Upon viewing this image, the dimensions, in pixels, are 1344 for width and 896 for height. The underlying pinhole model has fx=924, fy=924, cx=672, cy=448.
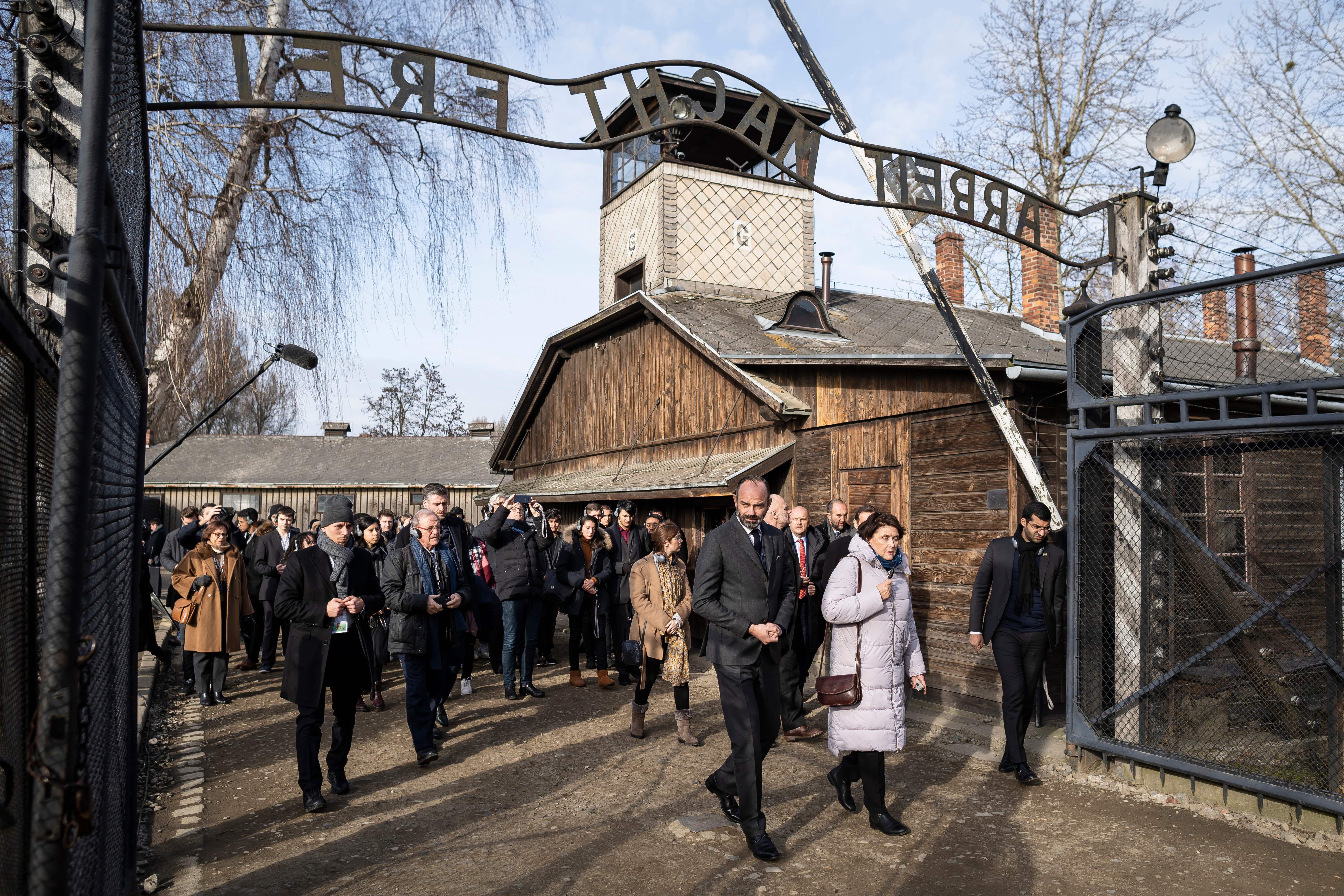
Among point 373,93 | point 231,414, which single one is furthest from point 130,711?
point 231,414

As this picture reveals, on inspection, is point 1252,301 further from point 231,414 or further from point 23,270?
point 231,414

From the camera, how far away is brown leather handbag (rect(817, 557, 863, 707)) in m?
5.63

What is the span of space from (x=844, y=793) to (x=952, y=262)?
61.2 ft

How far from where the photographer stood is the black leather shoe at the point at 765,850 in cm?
523

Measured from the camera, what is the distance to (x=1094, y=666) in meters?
7.05

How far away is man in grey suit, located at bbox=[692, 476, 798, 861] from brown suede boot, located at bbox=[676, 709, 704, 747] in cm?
192

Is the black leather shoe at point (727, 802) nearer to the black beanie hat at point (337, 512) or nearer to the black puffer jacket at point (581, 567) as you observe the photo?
the black beanie hat at point (337, 512)

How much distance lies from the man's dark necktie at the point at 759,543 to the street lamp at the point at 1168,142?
4647 millimetres

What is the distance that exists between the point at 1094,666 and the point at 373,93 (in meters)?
7.80

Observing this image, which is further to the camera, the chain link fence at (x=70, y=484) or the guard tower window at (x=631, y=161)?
the guard tower window at (x=631, y=161)

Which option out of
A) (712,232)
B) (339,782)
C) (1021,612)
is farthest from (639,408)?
(339,782)

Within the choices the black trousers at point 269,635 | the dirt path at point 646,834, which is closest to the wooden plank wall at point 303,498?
the black trousers at point 269,635

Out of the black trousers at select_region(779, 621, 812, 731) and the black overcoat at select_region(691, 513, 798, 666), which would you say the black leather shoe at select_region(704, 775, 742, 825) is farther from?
the black trousers at select_region(779, 621, 812, 731)

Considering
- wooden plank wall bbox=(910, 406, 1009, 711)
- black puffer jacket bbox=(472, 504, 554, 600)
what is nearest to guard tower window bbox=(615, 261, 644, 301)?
black puffer jacket bbox=(472, 504, 554, 600)
